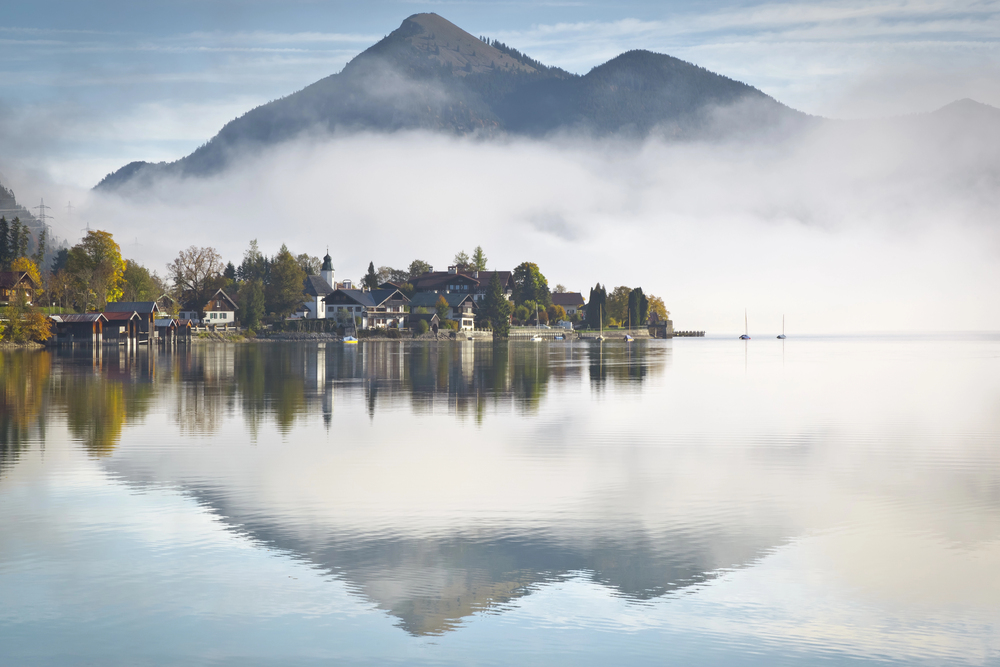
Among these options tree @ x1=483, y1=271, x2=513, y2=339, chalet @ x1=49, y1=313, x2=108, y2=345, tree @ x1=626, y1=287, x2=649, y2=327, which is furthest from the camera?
tree @ x1=626, y1=287, x2=649, y2=327

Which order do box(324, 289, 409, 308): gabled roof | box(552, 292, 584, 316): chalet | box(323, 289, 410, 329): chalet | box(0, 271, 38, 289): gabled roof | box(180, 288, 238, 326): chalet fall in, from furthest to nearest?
box(552, 292, 584, 316): chalet, box(324, 289, 409, 308): gabled roof, box(323, 289, 410, 329): chalet, box(180, 288, 238, 326): chalet, box(0, 271, 38, 289): gabled roof

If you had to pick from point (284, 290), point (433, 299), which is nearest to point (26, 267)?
point (284, 290)

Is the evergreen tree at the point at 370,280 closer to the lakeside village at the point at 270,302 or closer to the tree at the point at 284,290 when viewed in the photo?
the lakeside village at the point at 270,302

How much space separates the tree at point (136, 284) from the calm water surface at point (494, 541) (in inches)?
3454

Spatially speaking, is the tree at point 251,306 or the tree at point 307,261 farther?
the tree at point 307,261

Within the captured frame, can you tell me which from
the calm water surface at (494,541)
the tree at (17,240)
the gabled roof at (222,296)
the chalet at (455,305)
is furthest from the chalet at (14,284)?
the calm water surface at (494,541)

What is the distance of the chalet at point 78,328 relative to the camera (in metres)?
82.7

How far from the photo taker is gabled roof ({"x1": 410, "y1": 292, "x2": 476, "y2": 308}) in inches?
5595

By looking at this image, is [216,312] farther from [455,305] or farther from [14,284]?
[455,305]

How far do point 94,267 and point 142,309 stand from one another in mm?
7718

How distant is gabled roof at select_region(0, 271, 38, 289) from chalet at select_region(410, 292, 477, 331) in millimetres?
63432

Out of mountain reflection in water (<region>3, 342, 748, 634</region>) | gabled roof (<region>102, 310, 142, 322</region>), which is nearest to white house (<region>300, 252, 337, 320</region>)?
gabled roof (<region>102, 310, 142, 322</region>)

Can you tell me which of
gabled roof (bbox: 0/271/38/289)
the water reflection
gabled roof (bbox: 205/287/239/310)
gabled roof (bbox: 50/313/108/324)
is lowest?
the water reflection

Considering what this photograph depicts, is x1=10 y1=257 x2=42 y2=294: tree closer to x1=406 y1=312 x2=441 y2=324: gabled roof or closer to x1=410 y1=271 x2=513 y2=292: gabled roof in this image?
x1=406 y1=312 x2=441 y2=324: gabled roof
